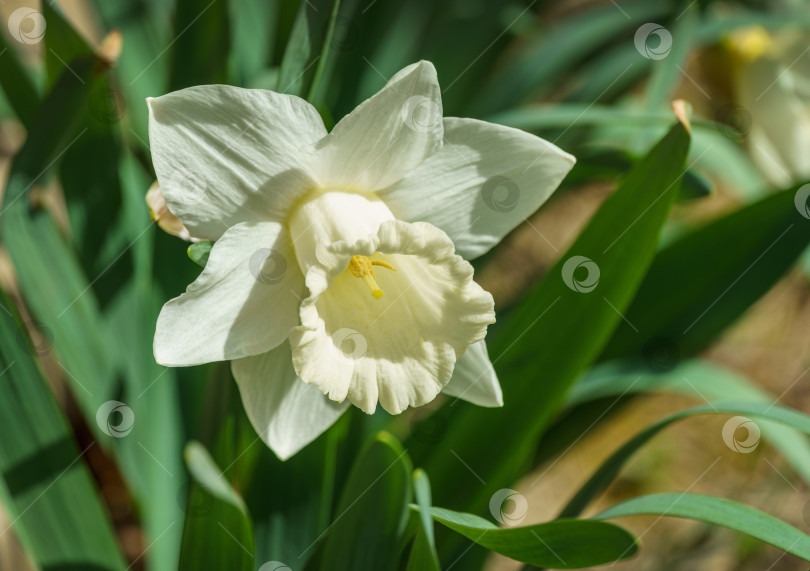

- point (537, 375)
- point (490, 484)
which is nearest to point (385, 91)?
point (537, 375)

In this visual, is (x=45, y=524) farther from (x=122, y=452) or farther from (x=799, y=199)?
(x=799, y=199)

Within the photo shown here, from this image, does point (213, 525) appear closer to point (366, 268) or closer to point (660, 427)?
point (366, 268)

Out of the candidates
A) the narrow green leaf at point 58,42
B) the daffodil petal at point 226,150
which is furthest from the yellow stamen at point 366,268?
the narrow green leaf at point 58,42

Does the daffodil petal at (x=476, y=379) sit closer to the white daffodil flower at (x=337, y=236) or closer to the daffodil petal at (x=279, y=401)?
the white daffodil flower at (x=337, y=236)

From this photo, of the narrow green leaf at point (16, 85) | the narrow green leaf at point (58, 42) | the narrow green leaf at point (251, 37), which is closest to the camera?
the narrow green leaf at point (58, 42)

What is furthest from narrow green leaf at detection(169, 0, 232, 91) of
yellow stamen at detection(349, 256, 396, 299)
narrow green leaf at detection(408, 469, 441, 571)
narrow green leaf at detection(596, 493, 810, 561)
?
narrow green leaf at detection(596, 493, 810, 561)

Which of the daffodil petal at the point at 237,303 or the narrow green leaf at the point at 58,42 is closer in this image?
the daffodil petal at the point at 237,303
